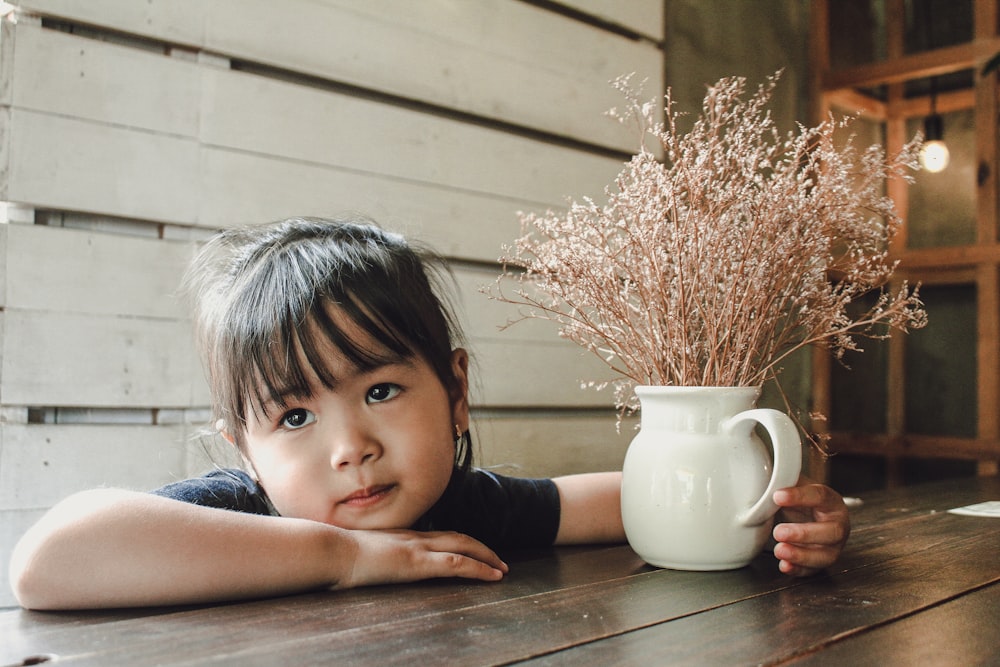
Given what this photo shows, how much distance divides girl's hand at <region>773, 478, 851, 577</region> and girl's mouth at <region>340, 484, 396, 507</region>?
447mm

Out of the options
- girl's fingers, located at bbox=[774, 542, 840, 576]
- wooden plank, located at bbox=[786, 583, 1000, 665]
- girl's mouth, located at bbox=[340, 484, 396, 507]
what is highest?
girl's mouth, located at bbox=[340, 484, 396, 507]

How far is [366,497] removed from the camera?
99 centimetres

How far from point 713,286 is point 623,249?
114 millimetres

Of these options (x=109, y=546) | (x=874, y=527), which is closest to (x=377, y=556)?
(x=109, y=546)

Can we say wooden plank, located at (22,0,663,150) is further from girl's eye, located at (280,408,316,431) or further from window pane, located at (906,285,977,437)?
window pane, located at (906,285,977,437)

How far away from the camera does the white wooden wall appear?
147 cm

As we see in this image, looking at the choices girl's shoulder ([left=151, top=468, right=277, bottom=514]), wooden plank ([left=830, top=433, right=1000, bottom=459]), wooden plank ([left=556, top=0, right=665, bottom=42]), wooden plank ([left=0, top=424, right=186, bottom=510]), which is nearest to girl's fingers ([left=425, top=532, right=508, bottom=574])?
girl's shoulder ([left=151, top=468, right=277, bottom=514])

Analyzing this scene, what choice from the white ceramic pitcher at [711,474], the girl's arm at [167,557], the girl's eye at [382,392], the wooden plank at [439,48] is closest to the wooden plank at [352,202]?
the wooden plank at [439,48]

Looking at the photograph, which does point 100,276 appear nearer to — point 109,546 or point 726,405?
point 109,546

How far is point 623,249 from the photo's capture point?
1.01 meters

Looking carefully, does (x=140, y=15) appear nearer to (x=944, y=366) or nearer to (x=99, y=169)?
(x=99, y=169)

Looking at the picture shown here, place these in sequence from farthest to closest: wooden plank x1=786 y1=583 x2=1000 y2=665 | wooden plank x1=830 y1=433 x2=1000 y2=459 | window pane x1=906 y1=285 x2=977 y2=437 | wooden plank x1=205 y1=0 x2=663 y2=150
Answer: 1. window pane x1=906 y1=285 x2=977 y2=437
2. wooden plank x1=830 y1=433 x2=1000 y2=459
3. wooden plank x1=205 y1=0 x2=663 y2=150
4. wooden plank x1=786 y1=583 x2=1000 y2=665

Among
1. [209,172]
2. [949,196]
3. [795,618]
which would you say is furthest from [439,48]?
[949,196]

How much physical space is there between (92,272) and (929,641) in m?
1.42
